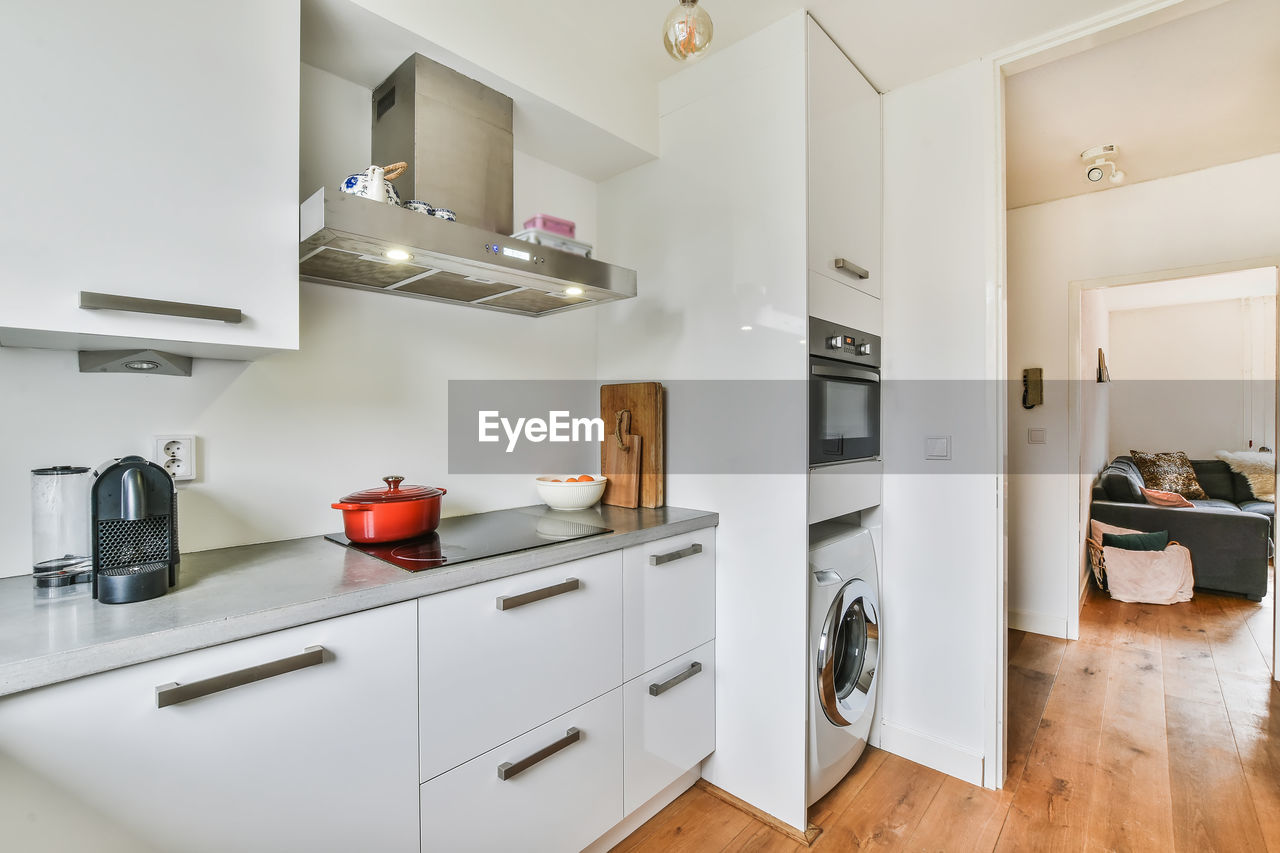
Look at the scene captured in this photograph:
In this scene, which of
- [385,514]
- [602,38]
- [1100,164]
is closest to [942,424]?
[602,38]

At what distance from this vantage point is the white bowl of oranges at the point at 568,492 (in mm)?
1975

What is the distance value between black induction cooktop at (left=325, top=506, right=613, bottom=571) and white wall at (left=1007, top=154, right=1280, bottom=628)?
2941 mm

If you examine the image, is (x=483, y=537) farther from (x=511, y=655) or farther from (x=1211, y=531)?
(x=1211, y=531)

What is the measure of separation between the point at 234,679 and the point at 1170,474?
7078mm

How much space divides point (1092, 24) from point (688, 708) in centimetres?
243

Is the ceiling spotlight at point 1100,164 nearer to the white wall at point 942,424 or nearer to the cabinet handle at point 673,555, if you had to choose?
the white wall at point 942,424

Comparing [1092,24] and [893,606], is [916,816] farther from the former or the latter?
[1092,24]

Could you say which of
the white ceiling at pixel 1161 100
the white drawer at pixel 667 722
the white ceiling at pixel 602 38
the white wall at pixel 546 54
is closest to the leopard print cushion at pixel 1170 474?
the white ceiling at pixel 1161 100

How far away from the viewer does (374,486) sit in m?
1.72

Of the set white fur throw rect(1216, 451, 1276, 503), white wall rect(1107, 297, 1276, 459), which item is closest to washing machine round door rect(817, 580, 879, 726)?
white fur throw rect(1216, 451, 1276, 503)

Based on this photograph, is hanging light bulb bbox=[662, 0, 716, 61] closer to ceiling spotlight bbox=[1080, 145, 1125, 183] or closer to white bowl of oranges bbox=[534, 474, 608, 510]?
white bowl of oranges bbox=[534, 474, 608, 510]

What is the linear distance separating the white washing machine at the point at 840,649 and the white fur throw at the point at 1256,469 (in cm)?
546

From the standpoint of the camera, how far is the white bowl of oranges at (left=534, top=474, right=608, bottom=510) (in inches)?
77.7

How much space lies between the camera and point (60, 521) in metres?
1.12
